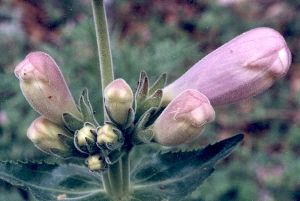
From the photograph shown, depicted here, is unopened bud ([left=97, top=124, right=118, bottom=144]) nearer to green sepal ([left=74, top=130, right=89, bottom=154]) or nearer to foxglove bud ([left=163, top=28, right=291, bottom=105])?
green sepal ([left=74, top=130, right=89, bottom=154])

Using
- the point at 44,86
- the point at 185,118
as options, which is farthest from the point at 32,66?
the point at 185,118

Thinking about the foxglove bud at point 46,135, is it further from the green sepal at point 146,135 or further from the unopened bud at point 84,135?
the green sepal at point 146,135

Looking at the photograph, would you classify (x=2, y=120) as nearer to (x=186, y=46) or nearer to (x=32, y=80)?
(x=186, y=46)


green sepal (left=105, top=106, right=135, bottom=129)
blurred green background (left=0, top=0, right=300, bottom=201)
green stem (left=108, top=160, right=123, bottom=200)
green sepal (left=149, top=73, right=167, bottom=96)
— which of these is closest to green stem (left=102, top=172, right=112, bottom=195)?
green stem (left=108, top=160, right=123, bottom=200)

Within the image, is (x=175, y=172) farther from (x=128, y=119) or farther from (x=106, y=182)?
(x=128, y=119)

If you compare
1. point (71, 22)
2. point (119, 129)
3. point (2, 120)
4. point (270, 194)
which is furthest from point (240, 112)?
point (119, 129)

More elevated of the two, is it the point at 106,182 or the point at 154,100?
the point at 154,100
